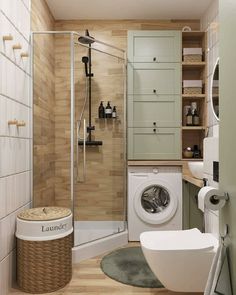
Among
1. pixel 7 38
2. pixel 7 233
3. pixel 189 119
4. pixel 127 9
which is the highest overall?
pixel 127 9

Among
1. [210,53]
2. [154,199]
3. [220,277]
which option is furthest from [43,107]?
[220,277]

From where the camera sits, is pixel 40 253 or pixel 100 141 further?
pixel 100 141

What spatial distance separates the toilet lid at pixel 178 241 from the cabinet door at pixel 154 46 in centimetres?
210

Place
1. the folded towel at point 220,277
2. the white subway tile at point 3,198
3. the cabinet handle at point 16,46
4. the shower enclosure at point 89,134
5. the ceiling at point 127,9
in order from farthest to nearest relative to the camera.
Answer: the shower enclosure at point 89,134, the ceiling at point 127,9, the cabinet handle at point 16,46, the white subway tile at point 3,198, the folded towel at point 220,277

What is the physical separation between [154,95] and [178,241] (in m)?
1.93

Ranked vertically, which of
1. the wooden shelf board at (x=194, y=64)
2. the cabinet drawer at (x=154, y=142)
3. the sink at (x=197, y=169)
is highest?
the wooden shelf board at (x=194, y=64)

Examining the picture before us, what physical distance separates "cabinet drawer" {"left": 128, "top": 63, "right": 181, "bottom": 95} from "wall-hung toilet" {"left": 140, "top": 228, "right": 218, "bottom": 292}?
1.98m

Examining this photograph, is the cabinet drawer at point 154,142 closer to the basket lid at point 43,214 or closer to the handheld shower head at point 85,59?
the handheld shower head at point 85,59

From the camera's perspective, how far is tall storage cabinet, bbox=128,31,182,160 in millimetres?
3436

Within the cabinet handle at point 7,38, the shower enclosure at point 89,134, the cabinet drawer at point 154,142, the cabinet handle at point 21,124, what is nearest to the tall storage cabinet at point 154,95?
the cabinet drawer at point 154,142

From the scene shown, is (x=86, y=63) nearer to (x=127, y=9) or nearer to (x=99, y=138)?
(x=127, y=9)

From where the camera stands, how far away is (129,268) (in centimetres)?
261

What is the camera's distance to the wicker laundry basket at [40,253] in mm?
2168

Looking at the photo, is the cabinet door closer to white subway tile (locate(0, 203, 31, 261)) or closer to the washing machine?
the washing machine
